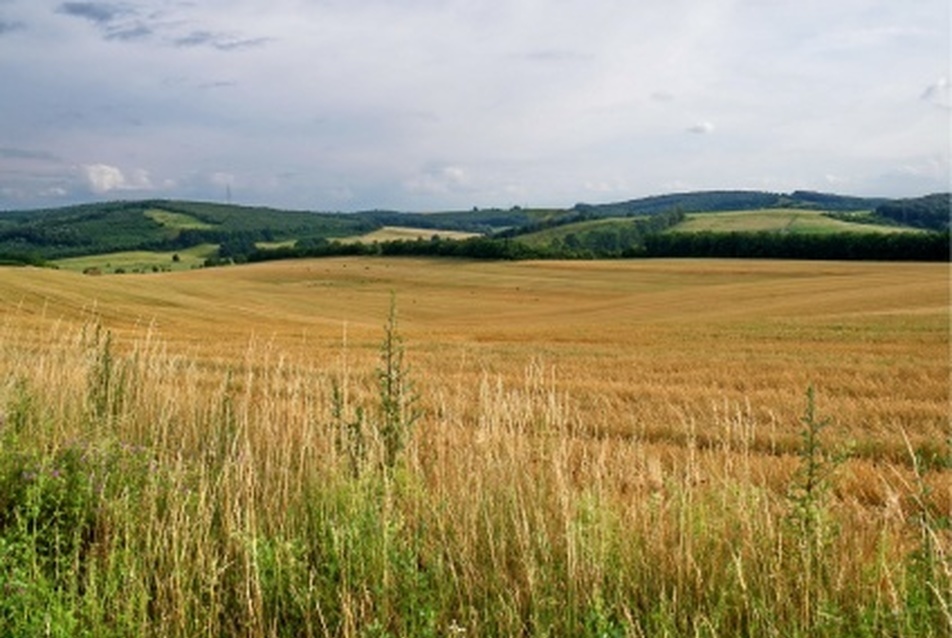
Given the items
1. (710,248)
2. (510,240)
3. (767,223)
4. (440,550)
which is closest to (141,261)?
(510,240)

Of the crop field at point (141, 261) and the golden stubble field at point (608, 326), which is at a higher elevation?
the crop field at point (141, 261)

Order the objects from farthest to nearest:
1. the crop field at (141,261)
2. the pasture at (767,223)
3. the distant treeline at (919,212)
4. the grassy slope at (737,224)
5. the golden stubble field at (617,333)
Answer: the distant treeline at (919,212) → the grassy slope at (737,224) → the pasture at (767,223) → the crop field at (141,261) → the golden stubble field at (617,333)

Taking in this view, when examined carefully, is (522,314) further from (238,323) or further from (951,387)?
(951,387)

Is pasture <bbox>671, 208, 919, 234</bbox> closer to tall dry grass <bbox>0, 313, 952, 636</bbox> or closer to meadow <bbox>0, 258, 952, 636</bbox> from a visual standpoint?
meadow <bbox>0, 258, 952, 636</bbox>

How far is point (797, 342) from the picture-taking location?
2758cm

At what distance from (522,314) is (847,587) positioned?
178 ft

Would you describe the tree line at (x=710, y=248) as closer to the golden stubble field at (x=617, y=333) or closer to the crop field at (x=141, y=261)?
the golden stubble field at (x=617, y=333)

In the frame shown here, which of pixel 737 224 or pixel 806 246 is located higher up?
pixel 737 224

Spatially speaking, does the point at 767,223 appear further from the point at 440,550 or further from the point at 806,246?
the point at 440,550

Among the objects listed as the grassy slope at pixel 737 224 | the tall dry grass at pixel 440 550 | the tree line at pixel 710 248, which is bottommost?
the tall dry grass at pixel 440 550

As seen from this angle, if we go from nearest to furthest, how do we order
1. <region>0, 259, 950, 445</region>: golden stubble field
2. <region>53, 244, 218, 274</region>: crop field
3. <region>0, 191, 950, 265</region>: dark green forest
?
<region>0, 259, 950, 445</region>: golden stubble field → <region>0, 191, 950, 265</region>: dark green forest → <region>53, 244, 218, 274</region>: crop field

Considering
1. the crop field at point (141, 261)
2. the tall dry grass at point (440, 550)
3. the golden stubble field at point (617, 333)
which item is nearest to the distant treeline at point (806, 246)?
the golden stubble field at point (617, 333)

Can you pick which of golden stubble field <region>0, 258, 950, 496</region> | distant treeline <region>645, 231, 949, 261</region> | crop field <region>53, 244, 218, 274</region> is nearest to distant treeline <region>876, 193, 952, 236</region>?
distant treeline <region>645, 231, 949, 261</region>

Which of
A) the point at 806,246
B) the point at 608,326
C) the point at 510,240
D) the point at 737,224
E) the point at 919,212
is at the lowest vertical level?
the point at 608,326
